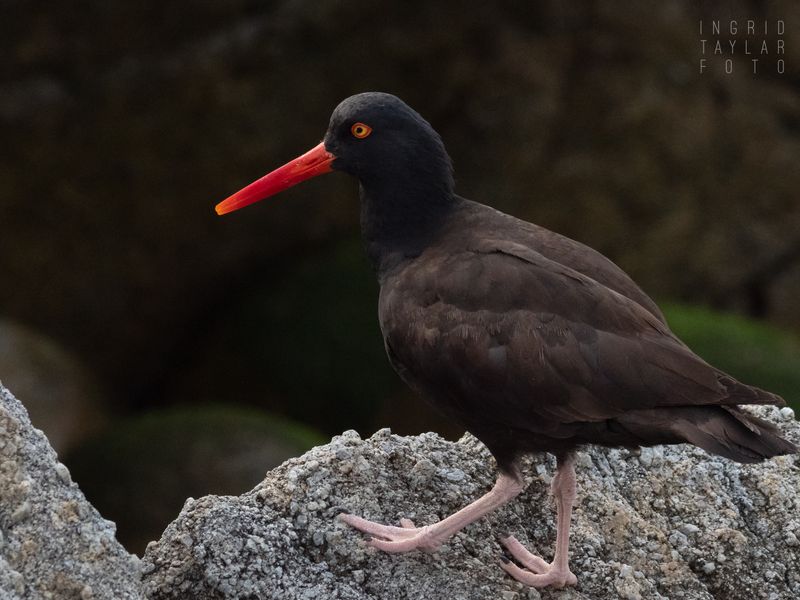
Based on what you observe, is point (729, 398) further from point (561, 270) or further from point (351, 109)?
point (351, 109)

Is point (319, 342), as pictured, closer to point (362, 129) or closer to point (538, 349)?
point (362, 129)

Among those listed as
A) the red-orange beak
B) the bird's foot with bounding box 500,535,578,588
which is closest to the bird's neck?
the red-orange beak

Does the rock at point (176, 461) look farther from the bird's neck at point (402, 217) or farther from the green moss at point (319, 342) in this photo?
the bird's neck at point (402, 217)

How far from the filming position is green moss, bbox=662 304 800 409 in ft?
30.9

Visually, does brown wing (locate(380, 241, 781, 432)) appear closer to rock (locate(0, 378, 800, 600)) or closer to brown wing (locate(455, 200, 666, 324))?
brown wing (locate(455, 200, 666, 324))

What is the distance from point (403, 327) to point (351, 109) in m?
1.13

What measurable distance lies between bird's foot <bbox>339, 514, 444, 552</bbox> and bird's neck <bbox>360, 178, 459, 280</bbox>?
3.93ft

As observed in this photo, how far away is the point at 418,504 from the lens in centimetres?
485

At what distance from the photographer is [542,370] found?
465cm

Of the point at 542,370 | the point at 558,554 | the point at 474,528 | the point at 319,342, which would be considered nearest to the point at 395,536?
the point at 474,528

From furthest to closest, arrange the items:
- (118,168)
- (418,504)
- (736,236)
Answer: (736,236) < (118,168) < (418,504)

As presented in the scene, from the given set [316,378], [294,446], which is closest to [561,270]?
[294,446]

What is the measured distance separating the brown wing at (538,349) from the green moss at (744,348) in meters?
4.76

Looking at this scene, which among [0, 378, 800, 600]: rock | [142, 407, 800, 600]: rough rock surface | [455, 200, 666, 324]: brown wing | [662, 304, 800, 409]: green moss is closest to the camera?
[0, 378, 800, 600]: rock
